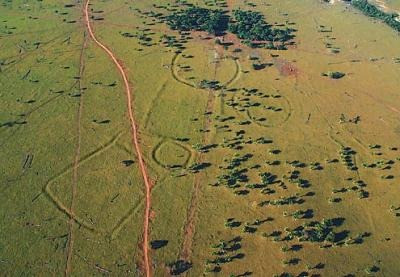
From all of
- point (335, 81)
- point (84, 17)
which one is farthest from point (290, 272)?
point (84, 17)

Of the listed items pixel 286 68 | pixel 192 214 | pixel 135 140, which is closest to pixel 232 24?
pixel 286 68

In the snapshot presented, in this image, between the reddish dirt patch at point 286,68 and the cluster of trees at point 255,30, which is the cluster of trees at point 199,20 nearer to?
the cluster of trees at point 255,30

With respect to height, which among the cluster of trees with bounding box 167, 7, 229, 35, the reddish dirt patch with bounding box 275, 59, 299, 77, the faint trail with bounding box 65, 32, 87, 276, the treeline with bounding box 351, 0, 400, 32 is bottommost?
the faint trail with bounding box 65, 32, 87, 276

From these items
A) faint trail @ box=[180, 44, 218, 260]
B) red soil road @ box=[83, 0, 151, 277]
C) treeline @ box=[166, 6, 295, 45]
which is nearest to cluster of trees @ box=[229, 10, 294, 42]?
treeline @ box=[166, 6, 295, 45]

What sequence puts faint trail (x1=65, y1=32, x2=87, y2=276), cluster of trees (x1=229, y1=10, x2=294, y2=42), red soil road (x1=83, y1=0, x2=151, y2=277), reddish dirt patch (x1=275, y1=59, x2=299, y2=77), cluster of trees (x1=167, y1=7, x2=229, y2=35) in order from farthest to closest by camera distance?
cluster of trees (x1=167, y1=7, x2=229, y2=35), cluster of trees (x1=229, y1=10, x2=294, y2=42), reddish dirt patch (x1=275, y1=59, x2=299, y2=77), red soil road (x1=83, y1=0, x2=151, y2=277), faint trail (x1=65, y1=32, x2=87, y2=276)

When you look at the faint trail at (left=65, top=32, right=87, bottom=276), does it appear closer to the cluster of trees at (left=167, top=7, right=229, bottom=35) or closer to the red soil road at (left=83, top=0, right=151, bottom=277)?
the red soil road at (left=83, top=0, right=151, bottom=277)

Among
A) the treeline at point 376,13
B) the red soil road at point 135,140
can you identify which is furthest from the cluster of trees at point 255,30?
the red soil road at point 135,140

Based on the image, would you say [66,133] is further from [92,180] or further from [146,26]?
[146,26]

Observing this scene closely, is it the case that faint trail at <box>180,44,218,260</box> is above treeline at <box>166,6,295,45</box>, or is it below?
below
